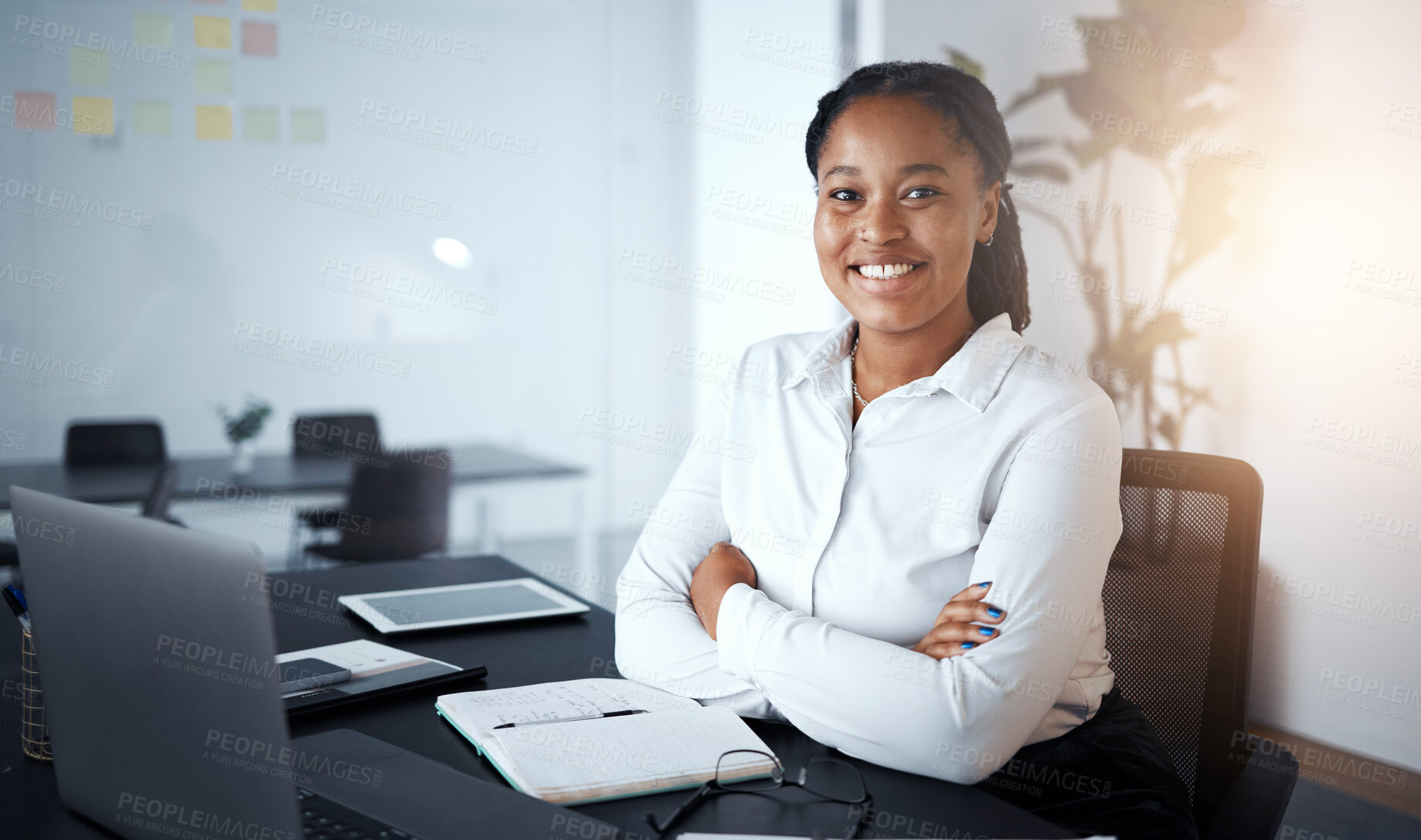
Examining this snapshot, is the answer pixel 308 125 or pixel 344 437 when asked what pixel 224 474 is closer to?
pixel 344 437

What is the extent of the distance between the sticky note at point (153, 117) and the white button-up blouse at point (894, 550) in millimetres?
3374

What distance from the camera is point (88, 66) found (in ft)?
12.7

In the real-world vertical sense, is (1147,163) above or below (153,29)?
below

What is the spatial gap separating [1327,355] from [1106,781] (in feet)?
6.91

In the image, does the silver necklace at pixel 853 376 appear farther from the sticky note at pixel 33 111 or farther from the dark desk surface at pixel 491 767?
the sticky note at pixel 33 111

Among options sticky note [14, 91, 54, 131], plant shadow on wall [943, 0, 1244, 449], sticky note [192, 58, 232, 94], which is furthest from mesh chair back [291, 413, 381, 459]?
plant shadow on wall [943, 0, 1244, 449]

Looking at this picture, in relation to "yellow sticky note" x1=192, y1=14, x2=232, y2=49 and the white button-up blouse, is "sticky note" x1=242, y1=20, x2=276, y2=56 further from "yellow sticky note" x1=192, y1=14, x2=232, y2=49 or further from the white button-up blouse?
the white button-up blouse

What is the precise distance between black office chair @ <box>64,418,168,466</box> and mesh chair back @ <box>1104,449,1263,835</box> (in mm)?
3536

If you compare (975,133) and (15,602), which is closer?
(15,602)

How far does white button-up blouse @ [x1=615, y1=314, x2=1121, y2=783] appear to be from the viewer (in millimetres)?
1135

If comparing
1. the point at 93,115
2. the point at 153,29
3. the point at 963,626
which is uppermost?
the point at 153,29

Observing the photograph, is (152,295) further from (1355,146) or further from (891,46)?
(1355,146)

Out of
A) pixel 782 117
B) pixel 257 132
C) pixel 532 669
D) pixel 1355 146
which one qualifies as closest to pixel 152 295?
pixel 257 132

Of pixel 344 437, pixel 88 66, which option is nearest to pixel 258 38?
pixel 88 66
